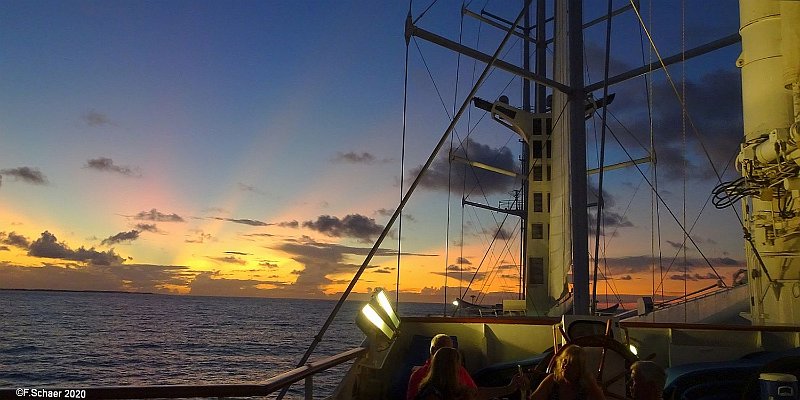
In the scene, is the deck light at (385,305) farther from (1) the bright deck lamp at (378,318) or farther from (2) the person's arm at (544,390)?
(2) the person's arm at (544,390)

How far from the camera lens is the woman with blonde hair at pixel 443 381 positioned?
13.4 feet

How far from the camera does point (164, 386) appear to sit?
3916 mm

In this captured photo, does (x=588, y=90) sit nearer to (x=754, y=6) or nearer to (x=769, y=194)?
(x=754, y=6)

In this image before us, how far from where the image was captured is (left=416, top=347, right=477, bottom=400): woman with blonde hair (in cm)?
407

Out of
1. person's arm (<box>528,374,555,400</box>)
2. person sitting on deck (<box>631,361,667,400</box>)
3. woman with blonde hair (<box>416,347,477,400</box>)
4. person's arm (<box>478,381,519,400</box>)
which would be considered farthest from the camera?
person's arm (<box>478,381,519,400</box>)

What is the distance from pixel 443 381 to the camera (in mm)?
4066

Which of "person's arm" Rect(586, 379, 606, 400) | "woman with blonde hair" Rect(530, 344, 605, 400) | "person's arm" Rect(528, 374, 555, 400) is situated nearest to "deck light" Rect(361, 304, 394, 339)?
"person's arm" Rect(528, 374, 555, 400)

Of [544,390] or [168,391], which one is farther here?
[544,390]

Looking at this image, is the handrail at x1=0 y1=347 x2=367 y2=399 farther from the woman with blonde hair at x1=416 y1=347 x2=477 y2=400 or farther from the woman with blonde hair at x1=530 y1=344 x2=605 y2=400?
the woman with blonde hair at x1=530 y1=344 x2=605 y2=400

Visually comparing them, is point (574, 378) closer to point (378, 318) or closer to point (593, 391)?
point (593, 391)

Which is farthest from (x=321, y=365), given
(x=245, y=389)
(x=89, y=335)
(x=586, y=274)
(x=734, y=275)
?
(x=89, y=335)

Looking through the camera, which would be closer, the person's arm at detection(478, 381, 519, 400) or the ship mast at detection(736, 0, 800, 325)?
the person's arm at detection(478, 381, 519, 400)

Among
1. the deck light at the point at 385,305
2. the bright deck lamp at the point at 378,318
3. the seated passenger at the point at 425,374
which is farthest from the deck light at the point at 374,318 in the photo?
the seated passenger at the point at 425,374

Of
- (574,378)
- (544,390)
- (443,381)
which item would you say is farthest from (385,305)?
(443,381)
